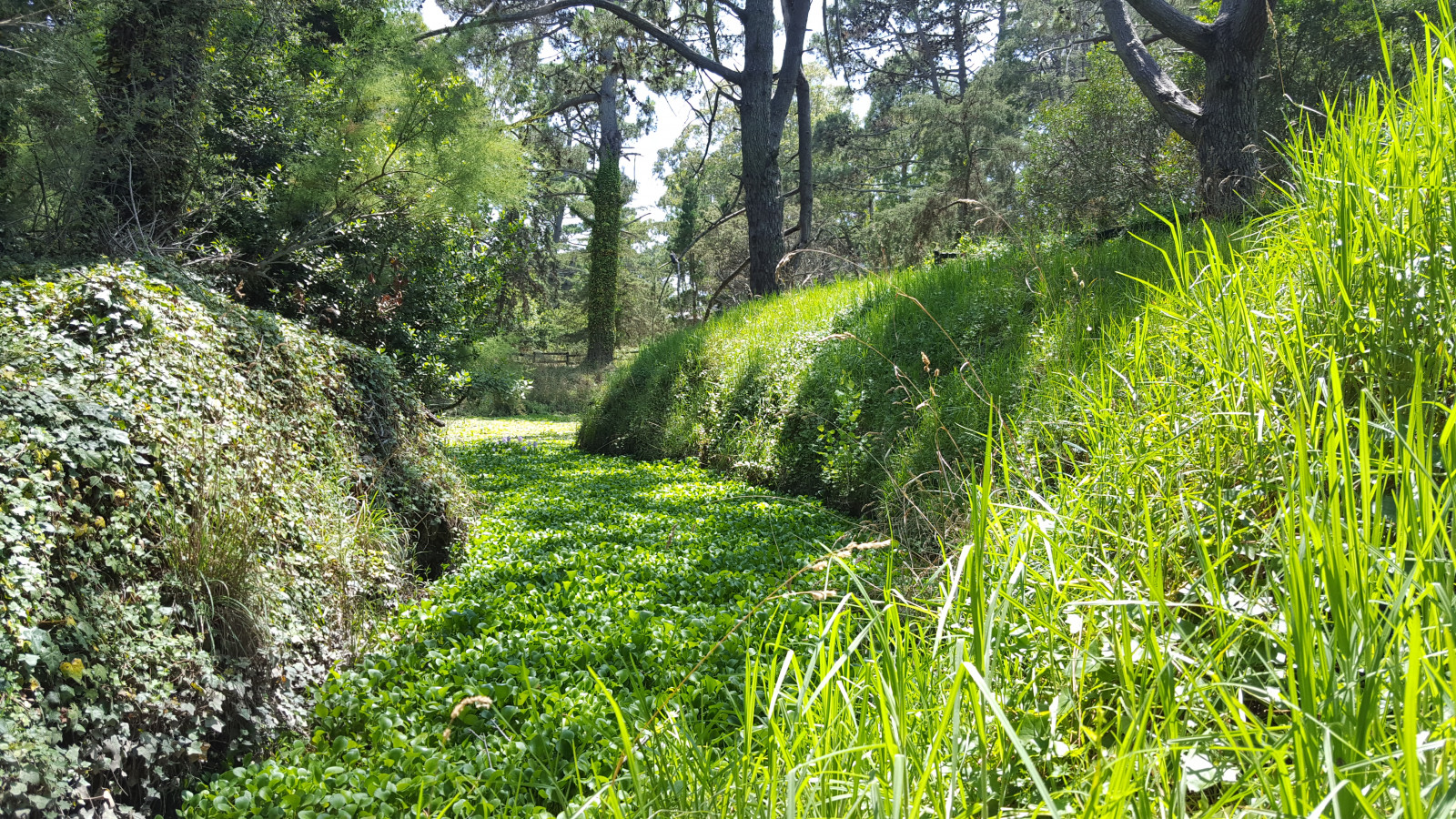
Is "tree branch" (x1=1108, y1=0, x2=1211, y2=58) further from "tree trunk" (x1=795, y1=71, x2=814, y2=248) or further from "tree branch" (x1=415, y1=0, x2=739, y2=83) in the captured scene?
"tree trunk" (x1=795, y1=71, x2=814, y2=248)

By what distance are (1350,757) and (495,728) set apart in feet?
8.25

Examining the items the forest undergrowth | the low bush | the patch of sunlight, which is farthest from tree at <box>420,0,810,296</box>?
the low bush

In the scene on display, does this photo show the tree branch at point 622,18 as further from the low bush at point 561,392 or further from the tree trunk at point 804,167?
the low bush at point 561,392

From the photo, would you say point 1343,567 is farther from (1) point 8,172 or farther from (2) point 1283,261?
(1) point 8,172

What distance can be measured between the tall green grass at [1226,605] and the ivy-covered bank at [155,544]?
160 centimetres

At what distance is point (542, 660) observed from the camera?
3166mm

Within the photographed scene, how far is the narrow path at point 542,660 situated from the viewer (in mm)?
2314

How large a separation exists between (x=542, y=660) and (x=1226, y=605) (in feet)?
8.56

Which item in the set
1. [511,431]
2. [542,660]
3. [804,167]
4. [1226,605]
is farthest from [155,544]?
[804,167]

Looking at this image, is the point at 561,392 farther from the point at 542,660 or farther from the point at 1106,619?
the point at 1106,619

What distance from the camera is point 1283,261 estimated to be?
2340mm

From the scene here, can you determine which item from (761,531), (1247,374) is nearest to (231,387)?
(761,531)

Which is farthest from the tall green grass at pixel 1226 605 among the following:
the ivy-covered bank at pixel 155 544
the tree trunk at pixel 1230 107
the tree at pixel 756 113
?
the tree at pixel 756 113

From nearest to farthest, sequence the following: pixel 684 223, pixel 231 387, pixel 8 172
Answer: pixel 231 387 → pixel 8 172 → pixel 684 223
